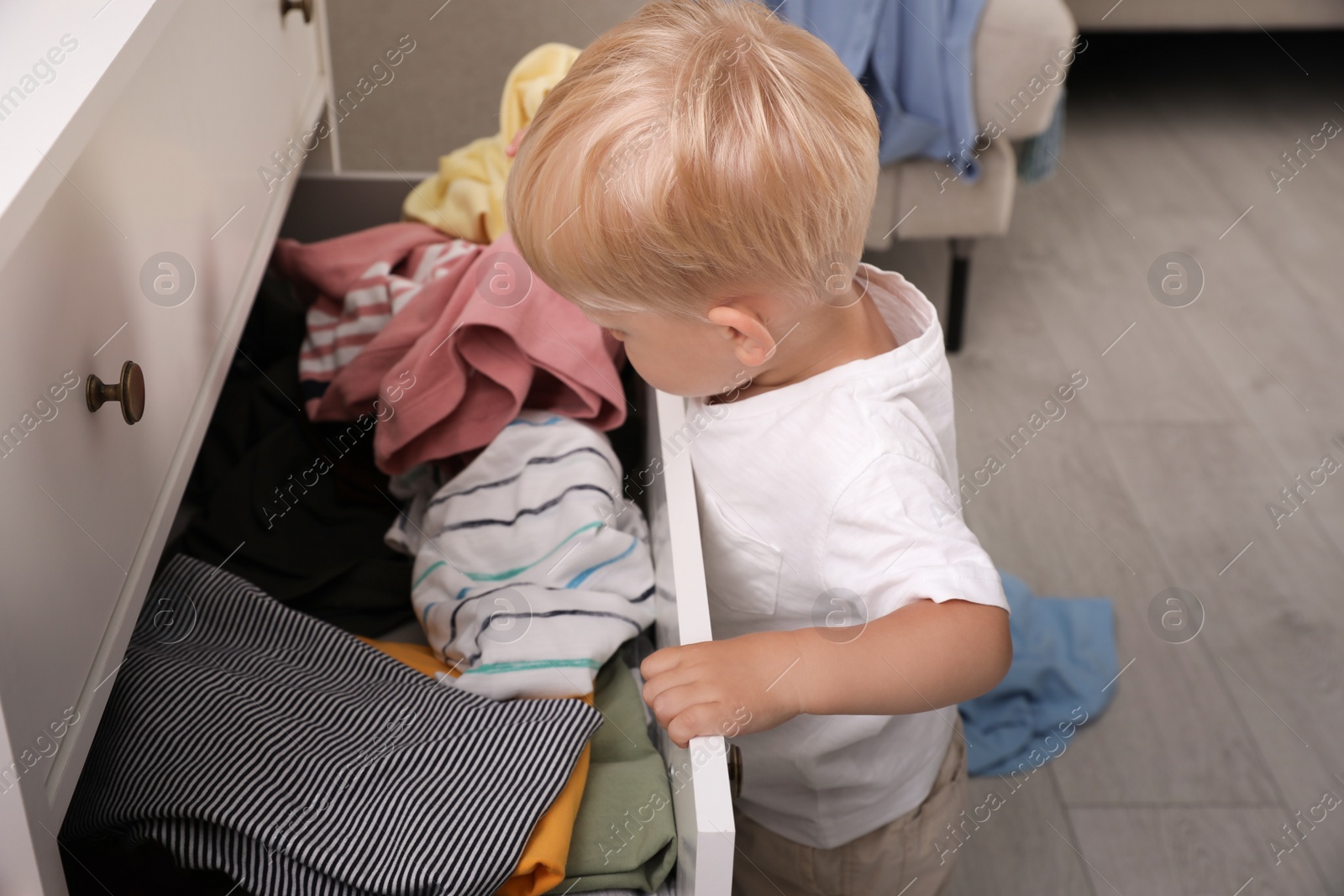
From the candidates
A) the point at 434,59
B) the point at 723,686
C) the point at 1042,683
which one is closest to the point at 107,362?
the point at 723,686

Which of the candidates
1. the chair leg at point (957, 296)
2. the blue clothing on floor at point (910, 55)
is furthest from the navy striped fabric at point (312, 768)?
the chair leg at point (957, 296)

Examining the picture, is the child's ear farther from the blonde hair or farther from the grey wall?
the grey wall

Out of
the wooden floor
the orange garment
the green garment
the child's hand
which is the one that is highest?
the child's hand

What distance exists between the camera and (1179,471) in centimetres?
145

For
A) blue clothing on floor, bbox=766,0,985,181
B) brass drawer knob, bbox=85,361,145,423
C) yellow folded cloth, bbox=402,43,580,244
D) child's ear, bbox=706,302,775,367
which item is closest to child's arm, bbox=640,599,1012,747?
child's ear, bbox=706,302,775,367

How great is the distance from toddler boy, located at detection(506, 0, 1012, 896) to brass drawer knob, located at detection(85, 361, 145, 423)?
21 centimetres

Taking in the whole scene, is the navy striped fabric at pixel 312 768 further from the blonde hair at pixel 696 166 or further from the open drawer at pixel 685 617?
the blonde hair at pixel 696 166

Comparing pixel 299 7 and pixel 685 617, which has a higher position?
pixel 299 7

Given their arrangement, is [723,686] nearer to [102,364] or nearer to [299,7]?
[102,364]

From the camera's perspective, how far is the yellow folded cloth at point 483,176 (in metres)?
0.93

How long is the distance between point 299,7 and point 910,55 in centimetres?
82

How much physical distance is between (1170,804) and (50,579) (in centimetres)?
99

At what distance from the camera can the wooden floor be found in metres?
1.03

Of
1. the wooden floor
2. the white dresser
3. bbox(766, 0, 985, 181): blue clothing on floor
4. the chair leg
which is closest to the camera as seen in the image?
the white dresser
